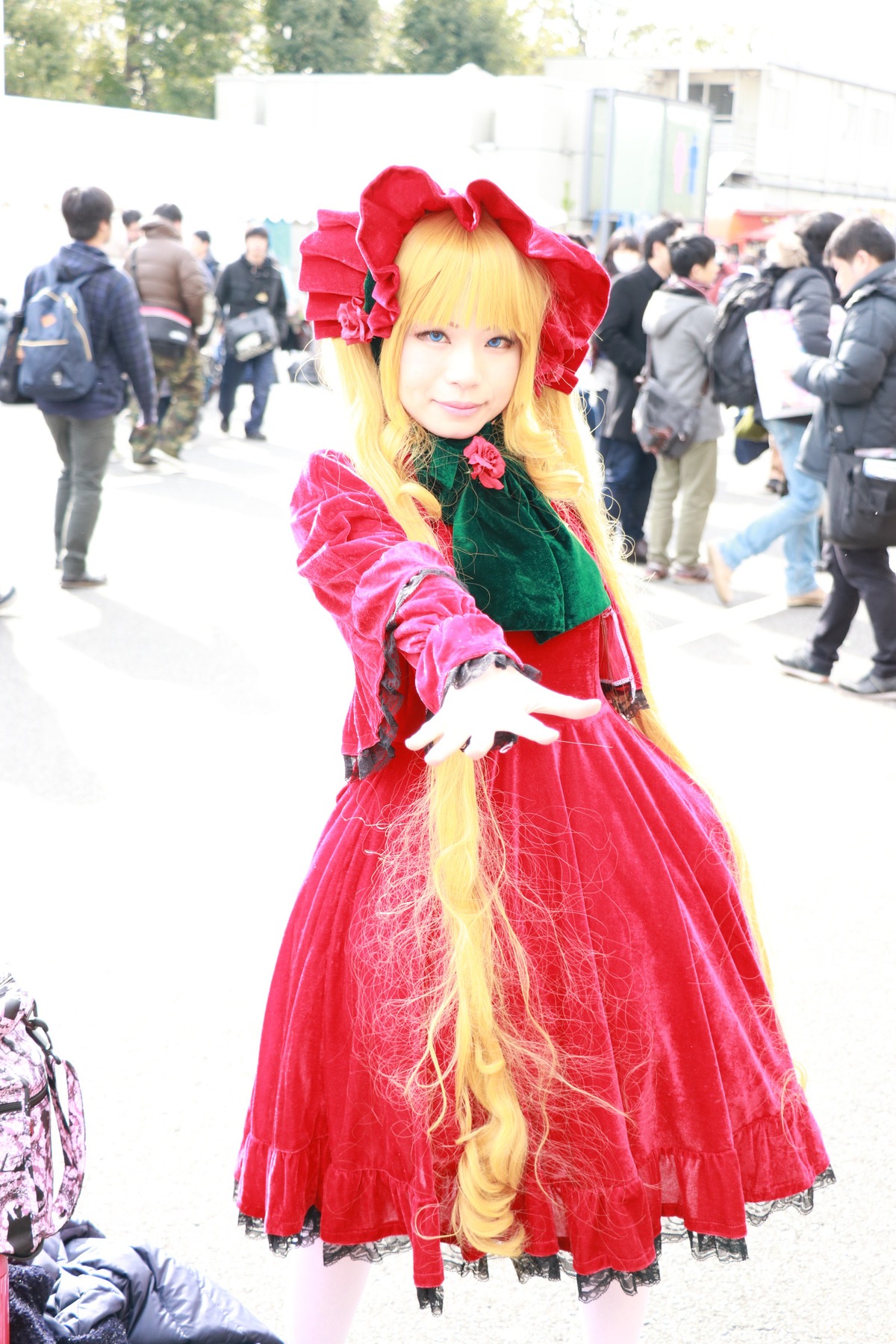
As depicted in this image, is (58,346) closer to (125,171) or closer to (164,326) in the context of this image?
(164,326)

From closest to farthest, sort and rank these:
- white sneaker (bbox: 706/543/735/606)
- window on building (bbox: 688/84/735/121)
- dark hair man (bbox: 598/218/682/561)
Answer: white sneaker (bbox: 706/543/735/606) < dark hair man (bbox: 598/218/682/561) < window on building (bbox: 688/84/735/121)

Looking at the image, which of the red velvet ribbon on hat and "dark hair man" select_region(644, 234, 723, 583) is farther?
"dark hair man" select_region(644, 234, 723, 583)

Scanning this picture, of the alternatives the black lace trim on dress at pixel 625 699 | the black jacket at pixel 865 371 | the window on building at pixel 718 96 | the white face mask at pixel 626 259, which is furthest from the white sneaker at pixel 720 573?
the window on building at pixel 718 96

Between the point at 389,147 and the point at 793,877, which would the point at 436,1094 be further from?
the point at 389,147

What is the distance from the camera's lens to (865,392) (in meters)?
5.30

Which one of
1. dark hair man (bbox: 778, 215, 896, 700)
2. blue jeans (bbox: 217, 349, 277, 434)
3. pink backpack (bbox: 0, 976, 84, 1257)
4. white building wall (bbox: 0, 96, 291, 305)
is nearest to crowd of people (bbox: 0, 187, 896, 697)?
dark hair man (bbox: 778, 215, 896, 700)

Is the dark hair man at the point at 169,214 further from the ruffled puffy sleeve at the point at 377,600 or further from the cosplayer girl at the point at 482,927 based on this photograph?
the ruffled puffy sleeve at the point at 377,600

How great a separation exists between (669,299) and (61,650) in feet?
11.5

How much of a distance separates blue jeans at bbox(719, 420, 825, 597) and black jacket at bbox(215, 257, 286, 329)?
545cm

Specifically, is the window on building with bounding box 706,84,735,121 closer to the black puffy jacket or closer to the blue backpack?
the blue backpack

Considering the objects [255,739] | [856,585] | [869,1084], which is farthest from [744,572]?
[869,1084]

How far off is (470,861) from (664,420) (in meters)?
5.61

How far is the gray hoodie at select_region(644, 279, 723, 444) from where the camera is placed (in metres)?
6.91

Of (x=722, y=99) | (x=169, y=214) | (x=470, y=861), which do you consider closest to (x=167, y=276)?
(x=169, y=214)
